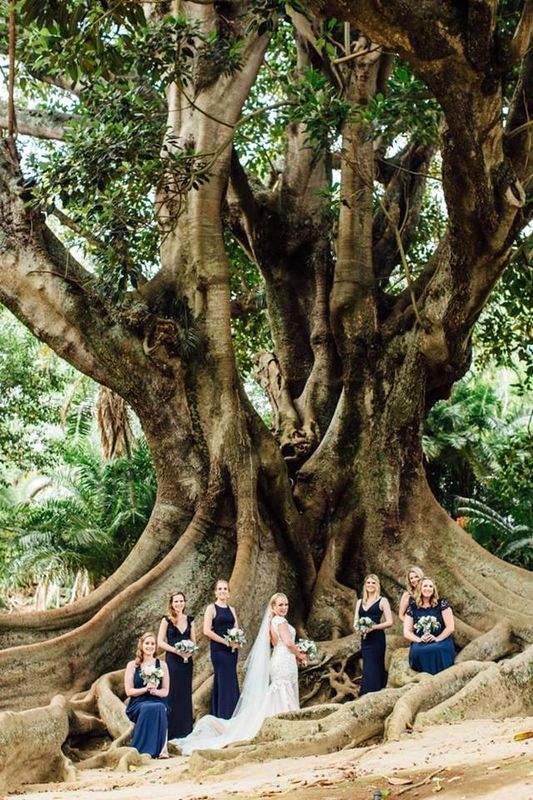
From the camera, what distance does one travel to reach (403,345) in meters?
12.2

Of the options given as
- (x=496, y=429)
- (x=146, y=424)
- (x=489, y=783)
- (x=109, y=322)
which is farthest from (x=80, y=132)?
(x=496, y=429)

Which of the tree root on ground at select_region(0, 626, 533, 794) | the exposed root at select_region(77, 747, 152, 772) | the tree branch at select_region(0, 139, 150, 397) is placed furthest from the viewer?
the tree branch at select_region(0, 139, 150, 397)

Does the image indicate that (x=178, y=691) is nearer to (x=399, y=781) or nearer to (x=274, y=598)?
(x=274, y=598)

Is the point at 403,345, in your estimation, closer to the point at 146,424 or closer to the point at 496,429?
the point at 146,424

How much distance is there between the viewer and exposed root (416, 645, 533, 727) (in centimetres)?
799

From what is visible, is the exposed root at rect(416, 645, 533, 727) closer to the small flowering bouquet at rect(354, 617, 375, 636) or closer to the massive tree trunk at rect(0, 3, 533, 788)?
the small flowering bouquet at rect(354, 617, 375, 636)

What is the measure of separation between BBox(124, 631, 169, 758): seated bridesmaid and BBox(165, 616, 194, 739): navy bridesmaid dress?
1.43ft

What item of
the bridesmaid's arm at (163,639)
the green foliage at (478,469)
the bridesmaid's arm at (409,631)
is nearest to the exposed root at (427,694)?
the bridesmaid's arm at (409,631)

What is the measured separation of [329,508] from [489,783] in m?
7.03

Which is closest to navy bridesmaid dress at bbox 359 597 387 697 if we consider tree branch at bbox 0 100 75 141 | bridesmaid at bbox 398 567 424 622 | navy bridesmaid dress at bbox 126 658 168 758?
bridesmaid at bbox 398 567 424 622

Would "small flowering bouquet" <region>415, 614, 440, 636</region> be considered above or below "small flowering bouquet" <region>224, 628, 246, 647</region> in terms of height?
below

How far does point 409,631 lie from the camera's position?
9.88 metres

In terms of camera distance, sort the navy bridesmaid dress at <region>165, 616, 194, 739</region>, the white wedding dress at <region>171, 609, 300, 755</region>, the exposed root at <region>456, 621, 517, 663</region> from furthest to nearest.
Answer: the exposed root at <region>456, 621, 517, 663</region>
the navy bridesmaid dress at <region>165, 616, 194, 739</region>
the white wedding dress at <region>171, 609, 300, 755</region>

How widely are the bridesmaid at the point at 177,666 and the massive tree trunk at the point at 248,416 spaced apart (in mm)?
426
